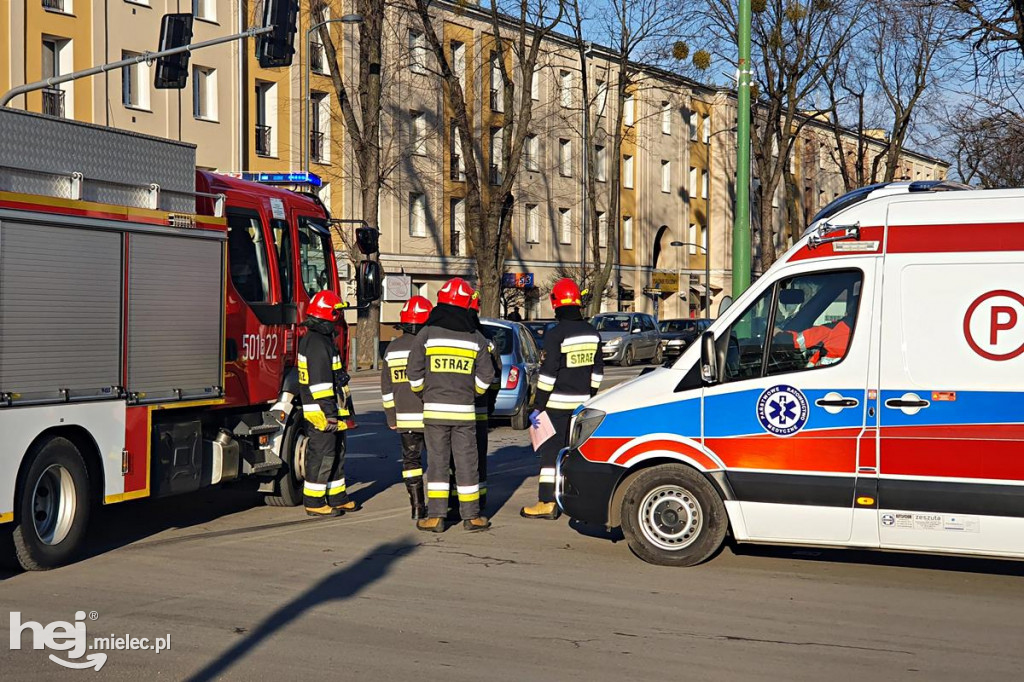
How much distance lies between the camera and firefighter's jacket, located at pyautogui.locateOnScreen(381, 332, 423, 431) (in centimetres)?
1098

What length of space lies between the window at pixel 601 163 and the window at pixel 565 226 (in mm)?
3725

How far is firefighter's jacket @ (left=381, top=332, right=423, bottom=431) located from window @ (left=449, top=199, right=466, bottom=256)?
39.5 m

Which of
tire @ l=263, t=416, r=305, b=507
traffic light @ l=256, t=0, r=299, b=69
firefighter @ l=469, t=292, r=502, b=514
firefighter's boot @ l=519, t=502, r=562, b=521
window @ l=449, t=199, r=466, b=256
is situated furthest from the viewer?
window @ l=449, t=199, r=466, b=256

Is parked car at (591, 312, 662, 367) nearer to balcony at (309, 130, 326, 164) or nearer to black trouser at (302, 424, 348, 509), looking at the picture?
balcony at (309, 130, 326, 164)

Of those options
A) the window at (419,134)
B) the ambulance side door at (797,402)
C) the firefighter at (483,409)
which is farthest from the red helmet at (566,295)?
the window at (419,134)

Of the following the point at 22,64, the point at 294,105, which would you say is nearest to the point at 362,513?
the point at 22,64

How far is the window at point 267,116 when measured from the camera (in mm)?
42188

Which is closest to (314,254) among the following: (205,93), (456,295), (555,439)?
(456,295)

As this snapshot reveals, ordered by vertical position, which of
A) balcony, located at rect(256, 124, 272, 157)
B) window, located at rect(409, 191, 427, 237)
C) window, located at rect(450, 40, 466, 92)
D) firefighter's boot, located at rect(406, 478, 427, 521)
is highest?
window, located at rect(450, 40, 466, 92)

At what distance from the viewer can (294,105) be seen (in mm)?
43188

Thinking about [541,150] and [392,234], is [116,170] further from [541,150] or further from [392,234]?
[541,150]

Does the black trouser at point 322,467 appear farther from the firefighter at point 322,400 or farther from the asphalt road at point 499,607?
the asphalt road at point 499,607

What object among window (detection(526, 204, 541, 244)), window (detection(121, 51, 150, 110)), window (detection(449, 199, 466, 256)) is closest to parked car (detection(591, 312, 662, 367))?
window (detection(449, 199, 466, 256))

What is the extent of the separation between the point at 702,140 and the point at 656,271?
9310 millimetres
